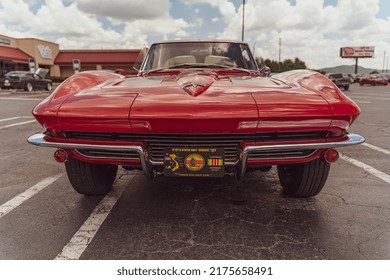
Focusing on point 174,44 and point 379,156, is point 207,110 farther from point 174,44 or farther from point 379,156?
point 379,156

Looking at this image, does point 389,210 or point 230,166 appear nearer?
point 230,166

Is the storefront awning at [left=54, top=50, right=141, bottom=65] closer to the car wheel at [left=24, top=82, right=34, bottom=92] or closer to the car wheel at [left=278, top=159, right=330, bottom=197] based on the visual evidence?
the car wheel at [left=24, top=82, right=34, bottom=92]

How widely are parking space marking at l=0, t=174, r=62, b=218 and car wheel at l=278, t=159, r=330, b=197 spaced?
2374 mm

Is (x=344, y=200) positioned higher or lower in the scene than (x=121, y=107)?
lower

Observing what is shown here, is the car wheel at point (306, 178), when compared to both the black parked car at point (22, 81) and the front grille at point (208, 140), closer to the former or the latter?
the front grille at point (208, 140)

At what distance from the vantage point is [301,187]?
9.22ft

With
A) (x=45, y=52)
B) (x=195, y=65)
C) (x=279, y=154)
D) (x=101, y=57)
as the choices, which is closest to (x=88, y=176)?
(x=279, y=154)

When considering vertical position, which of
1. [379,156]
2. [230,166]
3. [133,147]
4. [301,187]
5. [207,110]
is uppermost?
[207,110]

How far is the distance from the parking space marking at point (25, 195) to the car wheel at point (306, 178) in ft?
7.79

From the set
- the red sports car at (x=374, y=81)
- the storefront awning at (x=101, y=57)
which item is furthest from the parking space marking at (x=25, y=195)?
the red sports car at (x=374, y=81)

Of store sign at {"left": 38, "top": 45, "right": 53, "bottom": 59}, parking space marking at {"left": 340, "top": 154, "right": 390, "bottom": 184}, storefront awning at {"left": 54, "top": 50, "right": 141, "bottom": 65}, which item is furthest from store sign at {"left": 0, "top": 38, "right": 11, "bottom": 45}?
parking space marking at {"left": 340, "top": 154, "right": 390, "bottom": 184}

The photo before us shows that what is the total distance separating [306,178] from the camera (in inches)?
107

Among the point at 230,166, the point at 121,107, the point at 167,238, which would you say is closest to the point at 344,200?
the point at 230,166

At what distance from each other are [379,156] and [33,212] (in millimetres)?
4222
